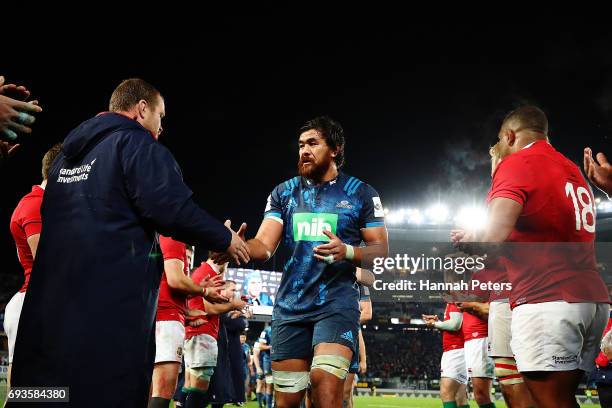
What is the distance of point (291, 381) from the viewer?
477 cm

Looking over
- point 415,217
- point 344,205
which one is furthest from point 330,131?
point 415,217

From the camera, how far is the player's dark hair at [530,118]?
4527mm

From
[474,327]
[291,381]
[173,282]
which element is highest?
[173,282]

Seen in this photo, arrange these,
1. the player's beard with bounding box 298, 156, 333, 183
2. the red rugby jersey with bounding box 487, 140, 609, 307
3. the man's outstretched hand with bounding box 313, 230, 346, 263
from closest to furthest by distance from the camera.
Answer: the red rugby jersey with bounding box 487, 140, 609, 307 → the man's outstretched hand with bounding box 313, 230, 346, 263 → the player's beard with bounding box 298, 156, 333, 183

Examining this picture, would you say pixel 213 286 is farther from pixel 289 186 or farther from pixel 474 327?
pixel 474 327

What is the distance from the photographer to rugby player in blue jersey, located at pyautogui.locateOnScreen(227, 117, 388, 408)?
4586 millimetres

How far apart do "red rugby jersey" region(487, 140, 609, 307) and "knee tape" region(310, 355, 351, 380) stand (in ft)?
4.52

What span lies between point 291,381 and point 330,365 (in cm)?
47

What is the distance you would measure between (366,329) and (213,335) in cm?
4821

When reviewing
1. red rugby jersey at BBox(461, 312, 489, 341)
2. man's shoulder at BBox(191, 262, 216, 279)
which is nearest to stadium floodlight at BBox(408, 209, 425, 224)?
red rugby jersey at BBox(461, 312, 489, 341)

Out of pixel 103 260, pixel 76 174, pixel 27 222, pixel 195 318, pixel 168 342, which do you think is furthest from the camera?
pixel 195 318

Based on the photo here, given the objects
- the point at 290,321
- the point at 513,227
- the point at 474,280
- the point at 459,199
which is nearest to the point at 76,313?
the point at 290,321

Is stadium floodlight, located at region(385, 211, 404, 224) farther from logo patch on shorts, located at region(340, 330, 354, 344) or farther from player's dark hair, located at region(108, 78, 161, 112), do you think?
player's dark hair, located at region(108, 78, 161, 112)

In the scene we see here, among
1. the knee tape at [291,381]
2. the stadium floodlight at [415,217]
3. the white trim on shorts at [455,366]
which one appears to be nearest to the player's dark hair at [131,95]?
the knee tape at [291,381]
